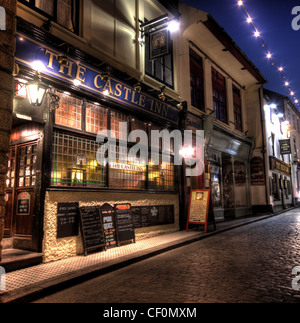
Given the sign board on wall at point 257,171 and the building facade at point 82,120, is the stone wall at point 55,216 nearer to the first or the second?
the building facade at point 82,120

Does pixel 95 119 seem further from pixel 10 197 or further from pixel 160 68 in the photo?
pixel 160 68

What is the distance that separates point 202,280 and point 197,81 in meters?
11.9

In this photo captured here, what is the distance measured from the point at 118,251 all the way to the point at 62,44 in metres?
5.52

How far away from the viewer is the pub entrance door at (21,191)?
6831mm

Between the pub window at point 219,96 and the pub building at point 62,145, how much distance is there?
8.27m

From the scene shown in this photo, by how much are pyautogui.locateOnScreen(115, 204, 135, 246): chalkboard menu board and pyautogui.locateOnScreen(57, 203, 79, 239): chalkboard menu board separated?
1354 mm

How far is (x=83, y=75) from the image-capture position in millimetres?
7680

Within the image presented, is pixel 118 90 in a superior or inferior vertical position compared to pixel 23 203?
superior

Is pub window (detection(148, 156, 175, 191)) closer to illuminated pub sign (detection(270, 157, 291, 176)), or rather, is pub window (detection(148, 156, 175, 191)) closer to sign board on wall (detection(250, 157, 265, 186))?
sign board on wall (detection(250, 157, 265, 186))

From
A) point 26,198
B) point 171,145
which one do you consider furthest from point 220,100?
point 26,198

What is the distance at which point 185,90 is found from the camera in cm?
1301

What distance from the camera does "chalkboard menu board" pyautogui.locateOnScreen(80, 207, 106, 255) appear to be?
7007 mm

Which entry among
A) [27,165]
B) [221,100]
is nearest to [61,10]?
[27,165]
